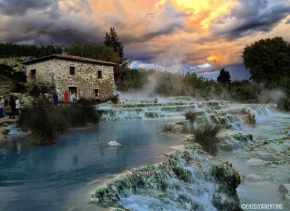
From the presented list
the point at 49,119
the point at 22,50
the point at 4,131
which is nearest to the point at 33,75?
the point at 22,50

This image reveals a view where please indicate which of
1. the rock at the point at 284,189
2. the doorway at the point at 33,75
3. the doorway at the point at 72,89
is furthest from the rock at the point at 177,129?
→ the doorway at the point at 33,75

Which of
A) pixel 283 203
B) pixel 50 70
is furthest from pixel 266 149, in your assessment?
pixel 50 70

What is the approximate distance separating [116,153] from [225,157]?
3654mm

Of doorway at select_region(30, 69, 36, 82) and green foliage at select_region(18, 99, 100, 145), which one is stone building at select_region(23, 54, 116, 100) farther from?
green foliage at select_region(18, 99, 100, 145)

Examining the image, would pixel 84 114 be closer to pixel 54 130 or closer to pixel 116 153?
pixel 54 130

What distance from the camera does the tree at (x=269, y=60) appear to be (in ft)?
123

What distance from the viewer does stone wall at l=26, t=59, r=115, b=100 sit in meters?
23.5

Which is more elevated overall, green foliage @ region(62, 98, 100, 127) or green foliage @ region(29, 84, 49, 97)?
green foliage @ region(29, 84, 49, 97)

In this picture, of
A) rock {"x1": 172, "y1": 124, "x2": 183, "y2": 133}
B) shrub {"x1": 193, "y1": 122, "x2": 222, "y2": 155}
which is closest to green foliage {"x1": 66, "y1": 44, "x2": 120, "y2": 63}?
rock {"x1": 172, "y1": 124, "x2": 183, "y2": 133}

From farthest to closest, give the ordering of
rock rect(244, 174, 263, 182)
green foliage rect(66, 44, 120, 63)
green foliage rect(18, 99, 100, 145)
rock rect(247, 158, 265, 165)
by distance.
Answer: green foliage rect(66, 44, 120, 63)
green foliage rect(18, 99, 100, 145)
rock rect(247, 158, 265, 165)
rock rect(244, 174, 263, 182)

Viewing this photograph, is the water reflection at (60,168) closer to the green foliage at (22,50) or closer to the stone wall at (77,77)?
the stone wall at (77,77)

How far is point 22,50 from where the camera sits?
114 ft

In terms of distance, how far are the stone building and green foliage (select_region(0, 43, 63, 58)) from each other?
966 cm

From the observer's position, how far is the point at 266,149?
378 inches
